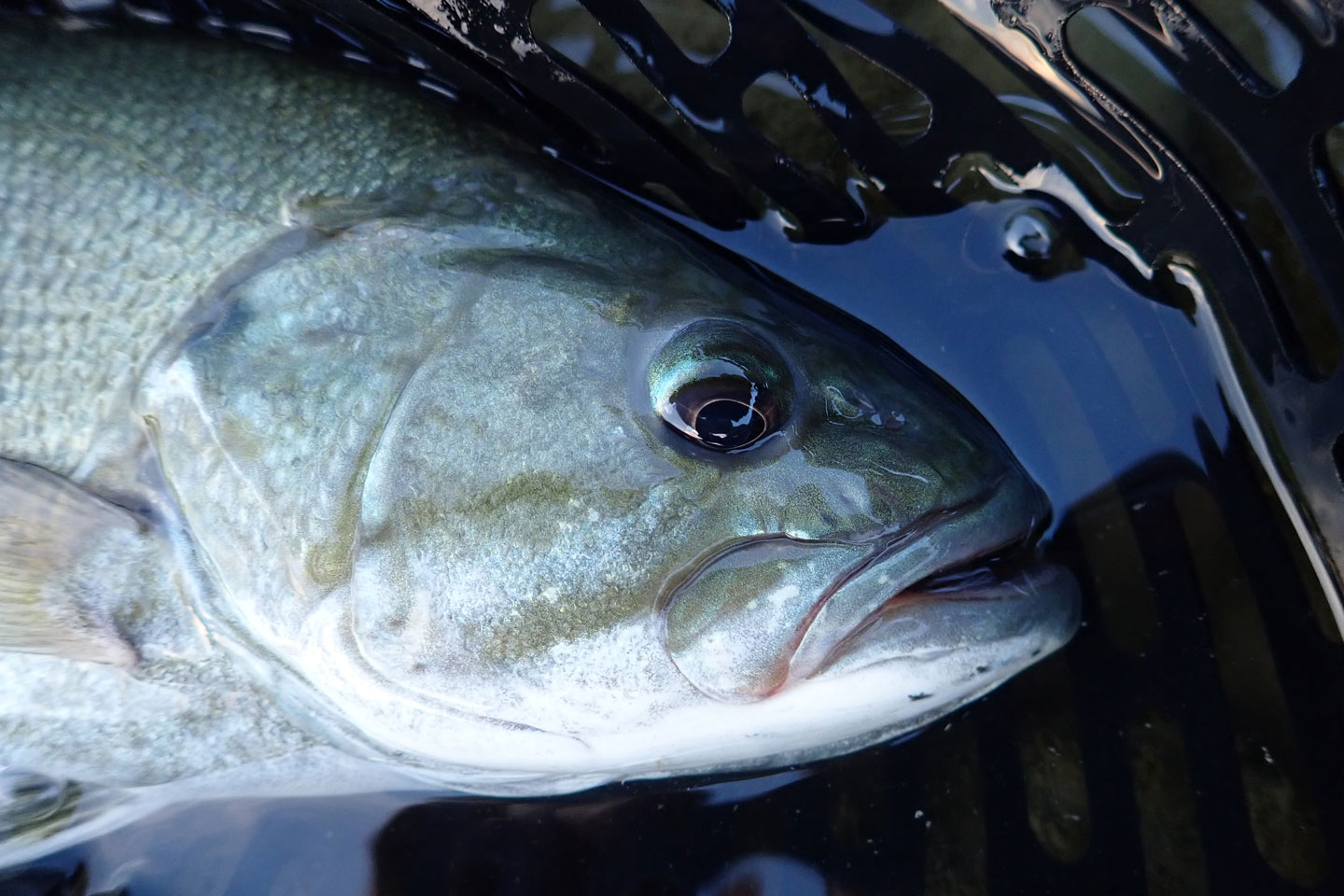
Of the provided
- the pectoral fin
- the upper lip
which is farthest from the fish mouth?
the pectoral fin

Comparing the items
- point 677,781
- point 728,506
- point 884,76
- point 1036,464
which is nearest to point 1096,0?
point 884,76

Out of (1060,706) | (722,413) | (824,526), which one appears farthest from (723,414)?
(1060,706)

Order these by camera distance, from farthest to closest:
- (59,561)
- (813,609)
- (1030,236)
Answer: (1030,236) → (59,561) → (813,609)

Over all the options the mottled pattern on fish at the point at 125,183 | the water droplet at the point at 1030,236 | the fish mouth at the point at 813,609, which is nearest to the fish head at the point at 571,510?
the fish mouth at the point at 813,609

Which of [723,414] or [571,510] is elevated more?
[723,414]

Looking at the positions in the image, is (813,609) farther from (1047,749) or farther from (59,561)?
(59,561)

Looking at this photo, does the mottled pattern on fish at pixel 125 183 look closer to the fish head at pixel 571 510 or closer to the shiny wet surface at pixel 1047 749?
the fish head at pixel 571 510

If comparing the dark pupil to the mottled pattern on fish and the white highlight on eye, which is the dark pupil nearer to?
the white highlight on eye
